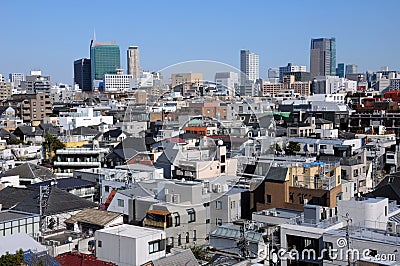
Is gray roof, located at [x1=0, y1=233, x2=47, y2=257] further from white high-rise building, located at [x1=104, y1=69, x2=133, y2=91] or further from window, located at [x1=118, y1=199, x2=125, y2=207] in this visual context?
white high-rise building, located at [x1=104, y1=69, x2=133, y2=91]

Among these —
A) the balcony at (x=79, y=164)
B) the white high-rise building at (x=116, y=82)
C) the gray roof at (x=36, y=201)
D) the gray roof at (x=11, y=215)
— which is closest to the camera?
the gray roof at (x=11, y=215)

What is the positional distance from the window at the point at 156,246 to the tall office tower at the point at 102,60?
52.9 m

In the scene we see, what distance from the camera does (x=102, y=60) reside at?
5688cm

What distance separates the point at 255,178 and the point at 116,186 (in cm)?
169

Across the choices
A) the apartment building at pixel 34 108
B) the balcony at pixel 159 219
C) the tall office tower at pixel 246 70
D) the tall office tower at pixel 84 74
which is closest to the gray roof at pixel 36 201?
the balcony at pixel 159 219

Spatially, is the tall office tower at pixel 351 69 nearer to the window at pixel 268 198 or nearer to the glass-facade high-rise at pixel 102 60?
the glass-facade high-rise at pixel 102 60

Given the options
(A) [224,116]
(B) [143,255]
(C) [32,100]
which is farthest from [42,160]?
(C) [32,100]

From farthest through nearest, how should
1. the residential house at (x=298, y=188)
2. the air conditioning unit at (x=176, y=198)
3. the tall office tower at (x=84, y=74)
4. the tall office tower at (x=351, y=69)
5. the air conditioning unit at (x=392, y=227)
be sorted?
the tall office tower at (x=351, y=69), the tall office tower at (x=84, y=74), the residential house at (x=298, y=188), the air conditioning unit at (x=176, y=198), the air conditioning unit at (x=392, y=227)

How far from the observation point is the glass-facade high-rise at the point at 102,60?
185 feet

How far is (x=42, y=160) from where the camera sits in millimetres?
10828

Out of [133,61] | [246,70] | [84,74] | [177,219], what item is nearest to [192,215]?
[177,219]

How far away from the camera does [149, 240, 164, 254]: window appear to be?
401cm

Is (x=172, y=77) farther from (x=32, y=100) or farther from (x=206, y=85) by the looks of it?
(x=32, y=100)

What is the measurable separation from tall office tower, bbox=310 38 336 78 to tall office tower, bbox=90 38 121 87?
2181 centimetres
